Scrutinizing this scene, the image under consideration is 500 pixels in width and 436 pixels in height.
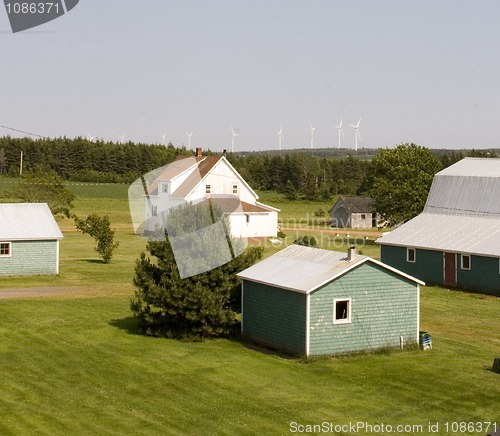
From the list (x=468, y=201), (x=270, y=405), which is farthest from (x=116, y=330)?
(x=468, y=201)

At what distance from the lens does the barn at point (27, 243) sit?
47.9 m

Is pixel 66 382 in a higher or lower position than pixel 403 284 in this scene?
lower

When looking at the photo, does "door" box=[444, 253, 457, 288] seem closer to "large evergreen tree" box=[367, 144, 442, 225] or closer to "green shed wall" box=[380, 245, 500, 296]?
"green shed wall" box=[380, 245, 500, 296]

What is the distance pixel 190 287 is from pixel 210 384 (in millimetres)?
A: 6352

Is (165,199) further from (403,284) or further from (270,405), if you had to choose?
(270,405)

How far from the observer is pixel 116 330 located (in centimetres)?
3362

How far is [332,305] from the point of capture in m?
29.4

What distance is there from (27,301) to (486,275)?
73.5 feet

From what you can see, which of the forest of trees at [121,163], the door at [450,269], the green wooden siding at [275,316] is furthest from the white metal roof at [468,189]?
the forest of trees at [121,163]

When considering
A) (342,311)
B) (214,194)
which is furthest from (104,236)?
(342,311)

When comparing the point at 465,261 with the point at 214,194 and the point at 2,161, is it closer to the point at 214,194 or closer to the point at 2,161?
the point at 214,194

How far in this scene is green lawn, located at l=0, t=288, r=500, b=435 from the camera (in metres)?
22.3

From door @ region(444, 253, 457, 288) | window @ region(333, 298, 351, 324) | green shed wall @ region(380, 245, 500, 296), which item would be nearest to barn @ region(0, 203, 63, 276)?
green shed wall @ region(380, 245, 500, 296)

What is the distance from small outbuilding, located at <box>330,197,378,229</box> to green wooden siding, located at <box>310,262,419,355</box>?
5946 cm
